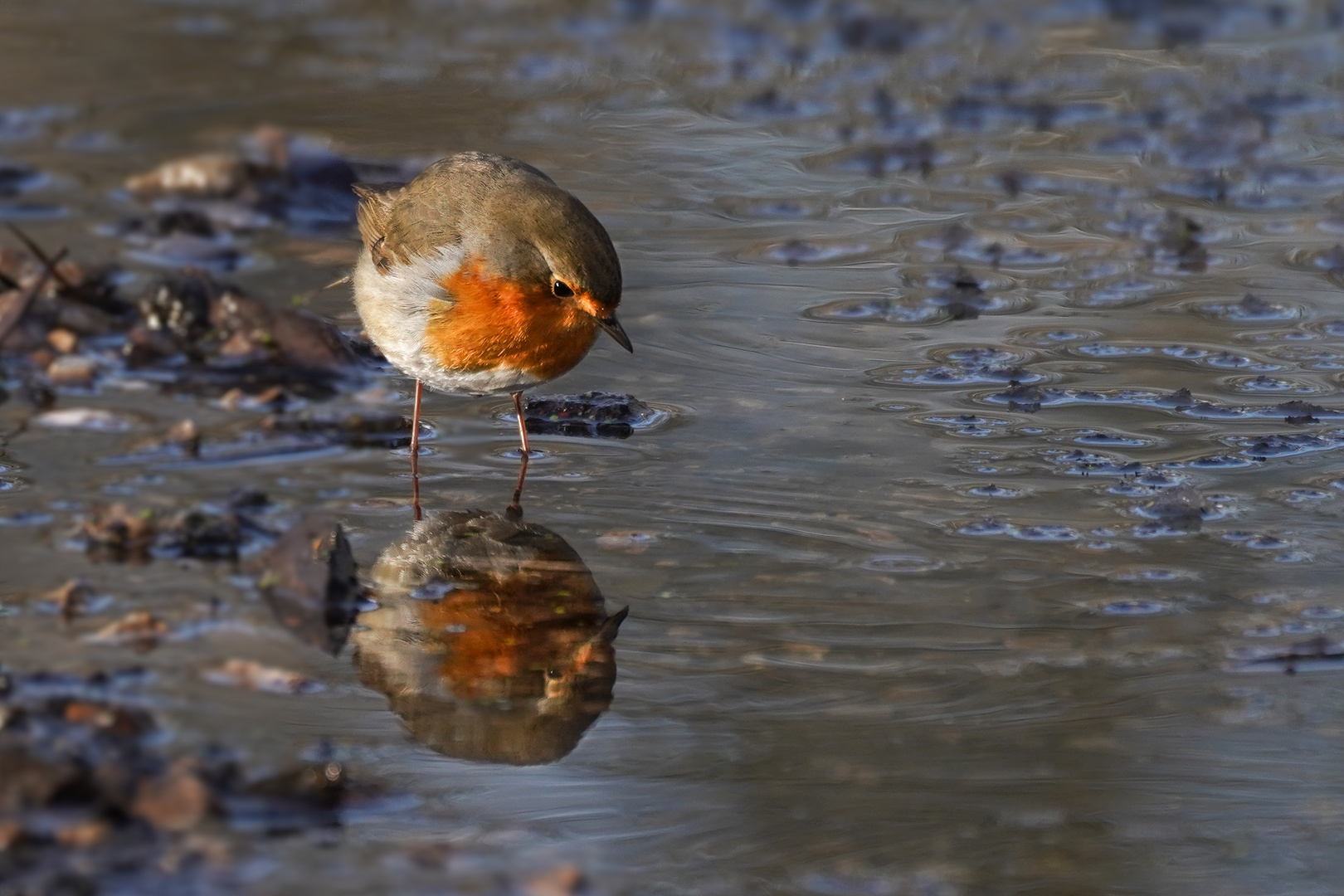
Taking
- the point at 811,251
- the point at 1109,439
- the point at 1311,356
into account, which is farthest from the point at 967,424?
the point at 811,251

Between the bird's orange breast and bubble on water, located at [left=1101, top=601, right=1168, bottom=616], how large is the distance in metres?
1.70

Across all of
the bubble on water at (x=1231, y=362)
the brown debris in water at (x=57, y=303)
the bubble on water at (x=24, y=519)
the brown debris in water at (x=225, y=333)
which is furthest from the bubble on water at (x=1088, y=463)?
the brown debris in water at (x=57, y=303)

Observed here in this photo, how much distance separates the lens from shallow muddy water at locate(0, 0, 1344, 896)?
10.3 ft

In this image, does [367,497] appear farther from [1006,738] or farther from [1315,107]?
[1315,107]

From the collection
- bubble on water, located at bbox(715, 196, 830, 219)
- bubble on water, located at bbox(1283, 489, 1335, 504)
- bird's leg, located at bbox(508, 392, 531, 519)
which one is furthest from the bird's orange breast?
bubble on water, located at bbox(715, 196, 830, 219)

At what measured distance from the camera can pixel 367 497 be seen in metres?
4.66

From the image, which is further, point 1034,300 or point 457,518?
point 1034,300

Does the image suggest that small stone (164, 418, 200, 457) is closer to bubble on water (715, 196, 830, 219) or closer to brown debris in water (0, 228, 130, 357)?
brown debris in water (0, 228, 130, 357)

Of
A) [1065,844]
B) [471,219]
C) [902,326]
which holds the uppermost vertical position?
[471,219]

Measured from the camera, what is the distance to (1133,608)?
397cm

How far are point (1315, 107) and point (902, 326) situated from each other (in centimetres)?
376

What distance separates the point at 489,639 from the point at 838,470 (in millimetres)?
1392

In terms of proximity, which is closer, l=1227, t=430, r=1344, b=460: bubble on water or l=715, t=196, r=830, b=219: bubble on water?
l=1227, t=430, r=1344, b=460: bubble on water

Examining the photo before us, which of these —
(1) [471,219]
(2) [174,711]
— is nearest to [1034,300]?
(1) [471,219]
